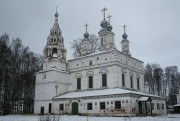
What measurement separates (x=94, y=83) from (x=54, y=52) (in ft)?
26.4

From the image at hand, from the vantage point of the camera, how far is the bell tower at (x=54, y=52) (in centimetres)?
3300

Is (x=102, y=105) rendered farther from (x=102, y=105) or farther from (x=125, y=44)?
(x=125, y=44)

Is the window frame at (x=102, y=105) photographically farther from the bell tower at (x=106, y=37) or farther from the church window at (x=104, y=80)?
the bell tower at (x=106, y=37)

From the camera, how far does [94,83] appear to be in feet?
101

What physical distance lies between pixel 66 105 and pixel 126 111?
28.8ft

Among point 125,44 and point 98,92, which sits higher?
point 125,44

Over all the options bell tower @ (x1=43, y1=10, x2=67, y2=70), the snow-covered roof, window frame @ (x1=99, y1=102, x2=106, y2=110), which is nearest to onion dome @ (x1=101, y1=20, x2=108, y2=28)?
bell tower @ (x1=43, y1=10, x2=67, y2=70)

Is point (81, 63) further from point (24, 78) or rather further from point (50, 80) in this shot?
point (24, 78)

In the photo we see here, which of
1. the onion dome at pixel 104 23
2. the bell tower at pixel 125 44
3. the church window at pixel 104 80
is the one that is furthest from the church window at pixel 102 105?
the bell tower at pixel 125 44

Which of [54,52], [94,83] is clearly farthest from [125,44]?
[54,52]

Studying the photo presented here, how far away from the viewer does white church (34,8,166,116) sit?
85.2 ft

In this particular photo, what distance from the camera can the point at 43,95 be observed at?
3191 cm

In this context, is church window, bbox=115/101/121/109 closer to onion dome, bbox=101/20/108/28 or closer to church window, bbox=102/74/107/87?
church window, bbox=102/74/107/87

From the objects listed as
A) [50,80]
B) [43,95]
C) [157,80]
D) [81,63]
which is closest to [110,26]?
[81,63]
